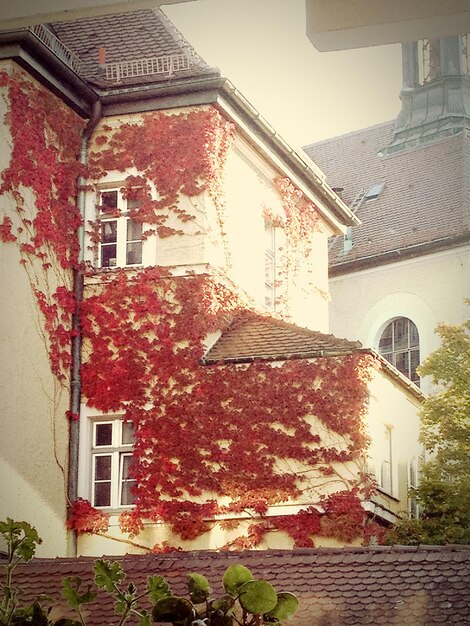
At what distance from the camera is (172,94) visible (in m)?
15.1

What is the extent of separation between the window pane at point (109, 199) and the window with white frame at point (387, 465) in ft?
15.1

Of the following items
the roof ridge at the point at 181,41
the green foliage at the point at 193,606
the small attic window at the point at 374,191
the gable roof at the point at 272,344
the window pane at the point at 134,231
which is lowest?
the green foliage at the point at 193,606

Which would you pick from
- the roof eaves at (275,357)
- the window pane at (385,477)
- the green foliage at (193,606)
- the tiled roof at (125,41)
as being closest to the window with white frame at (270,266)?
the roof eaves at (275,357)

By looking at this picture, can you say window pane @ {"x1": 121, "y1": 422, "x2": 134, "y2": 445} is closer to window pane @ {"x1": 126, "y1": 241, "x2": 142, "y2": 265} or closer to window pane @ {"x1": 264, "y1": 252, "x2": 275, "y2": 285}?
window pane @ {"x1": 126, "y1": 241, "x2": 142, "y2": 265}

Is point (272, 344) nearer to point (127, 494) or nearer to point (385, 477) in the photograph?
point (385, 477)

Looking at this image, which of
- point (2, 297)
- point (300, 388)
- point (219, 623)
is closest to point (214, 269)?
point (300, 388)

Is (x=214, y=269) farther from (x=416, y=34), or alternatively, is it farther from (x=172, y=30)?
(x=416, y=34)

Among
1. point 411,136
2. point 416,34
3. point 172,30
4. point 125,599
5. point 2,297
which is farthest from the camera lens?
point 411,136

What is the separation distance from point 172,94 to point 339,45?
13549mm

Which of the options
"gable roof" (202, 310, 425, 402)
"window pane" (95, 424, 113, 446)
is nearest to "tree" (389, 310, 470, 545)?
"gable roof" (202, 310, 425, 402)

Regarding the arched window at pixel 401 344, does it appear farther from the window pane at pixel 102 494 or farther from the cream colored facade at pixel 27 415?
the cream colored facade at pixel 27 415

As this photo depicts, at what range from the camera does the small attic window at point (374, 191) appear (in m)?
25.1

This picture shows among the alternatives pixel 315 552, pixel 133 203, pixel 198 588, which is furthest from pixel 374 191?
pixel 198 588

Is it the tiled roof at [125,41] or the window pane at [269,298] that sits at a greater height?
the tiled roof at [125,41]
